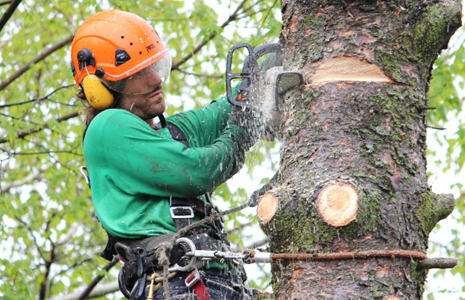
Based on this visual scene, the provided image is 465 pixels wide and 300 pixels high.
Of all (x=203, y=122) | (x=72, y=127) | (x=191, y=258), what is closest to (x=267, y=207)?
(x=191, y=258)

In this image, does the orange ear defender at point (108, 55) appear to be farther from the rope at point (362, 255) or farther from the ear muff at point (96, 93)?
the rope at point (362, 255)

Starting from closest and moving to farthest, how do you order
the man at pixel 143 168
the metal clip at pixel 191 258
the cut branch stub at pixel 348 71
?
the cut branch stub at pixel 348 71 → the metal clip at pixel 191 258 → the man at pixel 143 168

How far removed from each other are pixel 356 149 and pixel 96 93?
4.56 feet

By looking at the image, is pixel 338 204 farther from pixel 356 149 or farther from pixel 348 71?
pixel 348 71

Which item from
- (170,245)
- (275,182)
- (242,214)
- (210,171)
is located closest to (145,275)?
(170,245)

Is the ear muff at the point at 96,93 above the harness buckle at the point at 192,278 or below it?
above

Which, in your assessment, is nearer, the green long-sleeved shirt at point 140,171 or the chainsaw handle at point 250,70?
the green long-sleeved shirt at point 140,171

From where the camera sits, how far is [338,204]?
2.04 metres

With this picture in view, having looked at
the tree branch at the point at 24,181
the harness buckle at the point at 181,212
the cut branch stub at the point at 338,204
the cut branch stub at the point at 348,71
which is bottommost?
the cut branch stub at the point at 338,204

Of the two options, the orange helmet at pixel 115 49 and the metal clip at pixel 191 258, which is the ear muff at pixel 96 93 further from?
the metal clip at pixel 191 258

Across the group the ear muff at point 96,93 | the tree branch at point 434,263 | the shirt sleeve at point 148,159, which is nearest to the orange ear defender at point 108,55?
the ear muff at point 96,93

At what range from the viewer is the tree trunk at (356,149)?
2.04 meters

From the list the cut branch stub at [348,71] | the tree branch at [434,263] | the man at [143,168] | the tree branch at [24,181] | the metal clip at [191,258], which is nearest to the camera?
the tree branch at [434,263]

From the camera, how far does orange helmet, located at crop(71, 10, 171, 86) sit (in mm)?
2998
